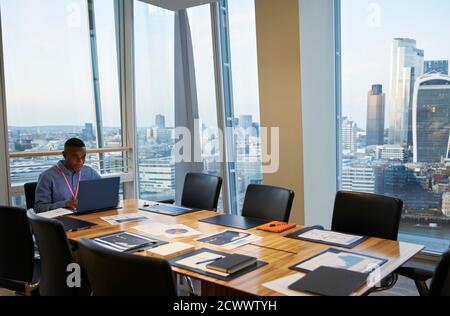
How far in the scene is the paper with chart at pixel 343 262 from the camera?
1.93 metres

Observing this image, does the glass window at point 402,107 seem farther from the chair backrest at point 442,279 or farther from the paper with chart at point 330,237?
the chair backrest at point 442,279

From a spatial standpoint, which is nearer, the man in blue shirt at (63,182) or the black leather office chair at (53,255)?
the black leather office chair at (53,255)

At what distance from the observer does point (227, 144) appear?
17.6 feet

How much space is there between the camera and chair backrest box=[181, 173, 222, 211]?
3.61 m

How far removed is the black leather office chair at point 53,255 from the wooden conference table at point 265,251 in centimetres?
21

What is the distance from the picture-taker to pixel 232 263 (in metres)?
1.95

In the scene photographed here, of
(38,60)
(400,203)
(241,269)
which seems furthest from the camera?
(38,60)

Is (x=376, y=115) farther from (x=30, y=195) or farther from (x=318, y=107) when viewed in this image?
(x=30, y=195)

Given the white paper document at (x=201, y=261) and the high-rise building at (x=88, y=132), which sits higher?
the high-rise building at (x=88, y=132)

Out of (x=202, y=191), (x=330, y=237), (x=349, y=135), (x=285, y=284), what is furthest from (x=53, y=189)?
(x=349, y=135)

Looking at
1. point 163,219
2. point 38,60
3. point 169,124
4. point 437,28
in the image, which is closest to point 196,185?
point 163,219

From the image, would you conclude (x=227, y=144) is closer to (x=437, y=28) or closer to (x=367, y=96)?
(x=367, y=96)

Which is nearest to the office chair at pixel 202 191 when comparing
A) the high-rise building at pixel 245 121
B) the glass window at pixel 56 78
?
the high-rise building at pixel 245 121
